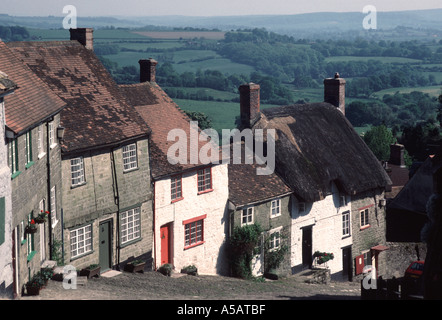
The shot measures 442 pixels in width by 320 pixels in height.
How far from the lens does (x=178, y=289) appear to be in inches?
1013

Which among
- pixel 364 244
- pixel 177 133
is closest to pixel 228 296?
pixel 177 133

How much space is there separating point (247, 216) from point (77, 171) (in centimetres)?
1043

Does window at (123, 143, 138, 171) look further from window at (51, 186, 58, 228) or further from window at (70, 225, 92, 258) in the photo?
window at (51, 186, 58, 228)

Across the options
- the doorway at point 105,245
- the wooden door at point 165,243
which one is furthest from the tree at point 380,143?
the doorway at point 105,245

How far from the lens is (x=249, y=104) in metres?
37.2

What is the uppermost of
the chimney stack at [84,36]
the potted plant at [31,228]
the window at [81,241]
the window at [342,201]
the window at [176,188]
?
the chimney stack at [84,36]

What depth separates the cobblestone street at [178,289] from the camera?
21812 mm

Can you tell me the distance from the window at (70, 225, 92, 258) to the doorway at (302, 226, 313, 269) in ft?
44.6

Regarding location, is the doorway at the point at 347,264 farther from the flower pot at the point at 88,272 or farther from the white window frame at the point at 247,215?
the flower pot at the point at 88,272

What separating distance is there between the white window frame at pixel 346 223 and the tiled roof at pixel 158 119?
10.2 metres

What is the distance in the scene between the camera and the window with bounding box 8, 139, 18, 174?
62.4ft

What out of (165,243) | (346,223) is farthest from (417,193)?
(165,243)

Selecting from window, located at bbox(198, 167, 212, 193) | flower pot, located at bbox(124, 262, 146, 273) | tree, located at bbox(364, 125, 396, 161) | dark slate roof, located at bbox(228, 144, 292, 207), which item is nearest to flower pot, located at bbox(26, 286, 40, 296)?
flower pot, located at bbox(124, 262, 146, 273)

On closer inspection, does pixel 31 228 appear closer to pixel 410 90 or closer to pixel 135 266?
pixel 135 266
